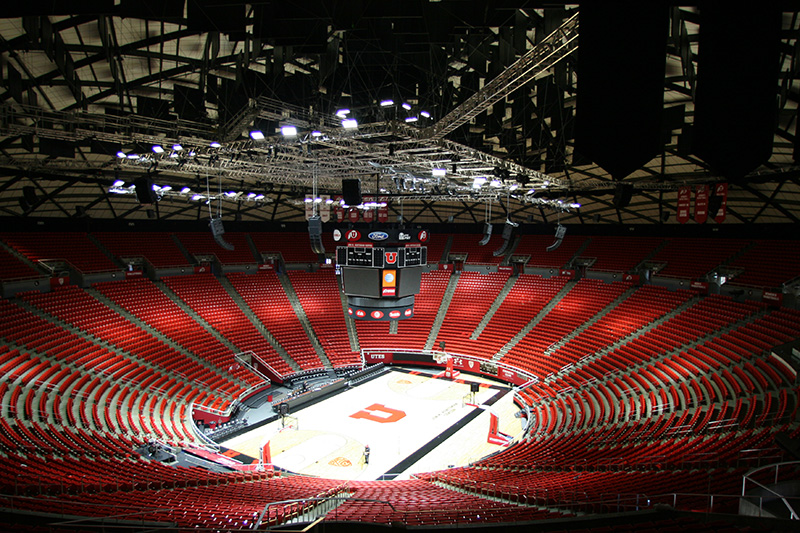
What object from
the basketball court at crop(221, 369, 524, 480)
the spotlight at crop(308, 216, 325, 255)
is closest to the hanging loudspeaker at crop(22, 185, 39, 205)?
the spotlight at crop(308, 216, 325, 255)

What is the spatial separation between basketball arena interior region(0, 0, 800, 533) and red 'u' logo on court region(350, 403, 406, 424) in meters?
0.14

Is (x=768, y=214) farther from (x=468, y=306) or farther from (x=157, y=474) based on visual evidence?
(x=157, y=474)

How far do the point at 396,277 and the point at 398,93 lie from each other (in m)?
8.46

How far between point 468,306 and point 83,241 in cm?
2382

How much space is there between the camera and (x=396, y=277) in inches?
739

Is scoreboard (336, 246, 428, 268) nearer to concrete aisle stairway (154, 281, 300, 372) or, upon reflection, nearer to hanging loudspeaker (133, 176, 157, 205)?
hanging loudspeaker (133, 176, 157, 205)

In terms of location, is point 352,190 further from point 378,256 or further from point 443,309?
point 443,309

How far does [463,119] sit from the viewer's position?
11992 mm

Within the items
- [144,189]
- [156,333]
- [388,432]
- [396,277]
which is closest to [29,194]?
[156,333]

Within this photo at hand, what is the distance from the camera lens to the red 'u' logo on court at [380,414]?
19.3 meters

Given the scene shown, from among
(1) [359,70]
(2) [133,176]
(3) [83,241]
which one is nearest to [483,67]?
(1) [359,70]

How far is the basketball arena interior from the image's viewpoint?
650 cm

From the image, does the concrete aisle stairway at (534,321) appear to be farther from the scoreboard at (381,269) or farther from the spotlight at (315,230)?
the spotlight at (315,230)

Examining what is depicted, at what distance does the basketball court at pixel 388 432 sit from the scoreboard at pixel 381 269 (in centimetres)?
459
